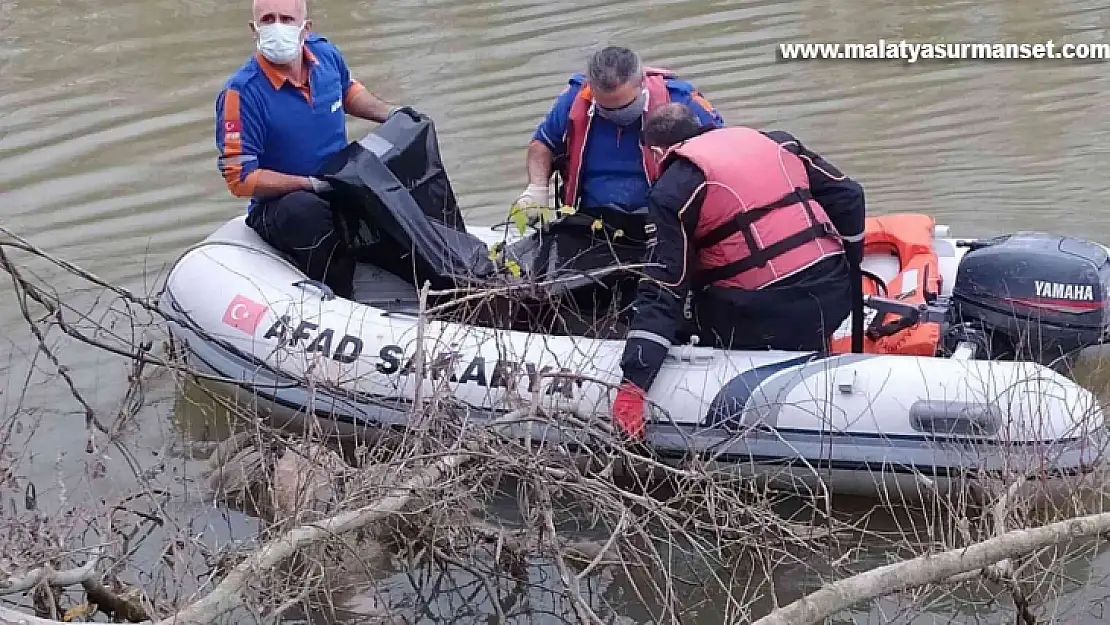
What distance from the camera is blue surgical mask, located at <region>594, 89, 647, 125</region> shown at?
15.1 feet

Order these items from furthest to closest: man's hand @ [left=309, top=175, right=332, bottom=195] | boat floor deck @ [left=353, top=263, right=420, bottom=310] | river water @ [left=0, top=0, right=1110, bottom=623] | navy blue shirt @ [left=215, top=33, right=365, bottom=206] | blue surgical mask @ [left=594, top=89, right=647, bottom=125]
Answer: river water @ [left=0, top=0, right=1110, bottom=623], boat floor deck @ [left=353, top=263, right=420, bottom=310], man's hand @ [left=309, top=175, right=332, bottom=195], navy blue shirt @ [left=215, top=33, right=365, bottom=206], blue surgical mask @ [left=594, top=89, right=647, bottom=125]

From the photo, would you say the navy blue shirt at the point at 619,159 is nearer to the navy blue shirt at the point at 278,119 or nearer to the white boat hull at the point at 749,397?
the white boat hull at the point at 749,397

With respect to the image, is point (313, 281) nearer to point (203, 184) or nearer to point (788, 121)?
point (203, 184)

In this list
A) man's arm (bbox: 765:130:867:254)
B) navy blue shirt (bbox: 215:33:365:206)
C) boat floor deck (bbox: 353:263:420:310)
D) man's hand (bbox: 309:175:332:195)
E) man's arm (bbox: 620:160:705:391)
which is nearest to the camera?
man's arm (bbox: 620:160:705:391)

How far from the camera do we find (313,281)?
483 cm

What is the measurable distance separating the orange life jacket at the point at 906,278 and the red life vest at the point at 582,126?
2.74ft

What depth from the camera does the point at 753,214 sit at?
4.03 m

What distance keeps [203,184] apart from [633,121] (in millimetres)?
3100

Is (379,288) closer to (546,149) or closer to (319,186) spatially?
(319,186)

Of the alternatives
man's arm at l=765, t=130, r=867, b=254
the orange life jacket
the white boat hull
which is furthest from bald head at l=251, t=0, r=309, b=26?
the orange life jacket

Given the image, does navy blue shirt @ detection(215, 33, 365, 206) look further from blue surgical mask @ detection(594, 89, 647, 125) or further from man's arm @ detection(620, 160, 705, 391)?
man's arm @ detection(620, 160, 705, 391)

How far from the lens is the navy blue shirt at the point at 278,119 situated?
15.5 feet

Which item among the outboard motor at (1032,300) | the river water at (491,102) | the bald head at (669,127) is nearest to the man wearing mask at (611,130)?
the bald head at (669,127)

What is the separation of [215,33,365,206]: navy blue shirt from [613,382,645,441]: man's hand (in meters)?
1.60
